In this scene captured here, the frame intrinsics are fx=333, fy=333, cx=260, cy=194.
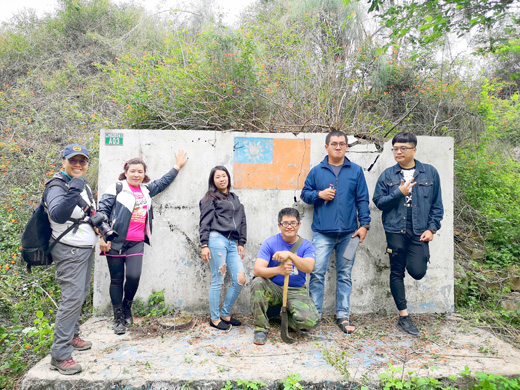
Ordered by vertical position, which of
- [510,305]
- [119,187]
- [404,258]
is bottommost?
[510,305]

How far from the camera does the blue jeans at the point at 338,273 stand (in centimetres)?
376

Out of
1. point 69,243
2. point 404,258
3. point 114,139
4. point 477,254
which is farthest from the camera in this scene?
point 477,254

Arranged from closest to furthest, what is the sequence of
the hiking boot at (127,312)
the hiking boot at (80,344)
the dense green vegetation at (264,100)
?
the hiking boot at (80,344), the hiking boot at (127,312), the dense green vegetation at (264,100)

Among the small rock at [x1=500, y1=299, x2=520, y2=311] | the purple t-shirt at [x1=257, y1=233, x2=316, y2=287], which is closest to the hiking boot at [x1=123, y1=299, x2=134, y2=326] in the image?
the purple t-shirt at [x1=257, y1=233, x2=316, y2=287]

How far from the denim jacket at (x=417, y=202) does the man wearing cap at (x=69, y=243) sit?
301 cm

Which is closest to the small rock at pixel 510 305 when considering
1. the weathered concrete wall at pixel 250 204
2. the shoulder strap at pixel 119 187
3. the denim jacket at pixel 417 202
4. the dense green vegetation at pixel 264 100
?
the dense green vegetation at pixel 264 100

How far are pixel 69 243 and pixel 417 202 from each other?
3.46 metres

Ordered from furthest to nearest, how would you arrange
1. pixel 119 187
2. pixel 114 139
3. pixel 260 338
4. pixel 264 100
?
pixel 264 100 < pixel 114 139 < pixel 119 187 < pixel 260 338

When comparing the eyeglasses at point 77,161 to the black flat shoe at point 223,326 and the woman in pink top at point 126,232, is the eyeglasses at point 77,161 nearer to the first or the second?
the woman in pink top at point 126,232

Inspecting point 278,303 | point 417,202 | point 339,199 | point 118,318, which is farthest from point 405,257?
point 118,318

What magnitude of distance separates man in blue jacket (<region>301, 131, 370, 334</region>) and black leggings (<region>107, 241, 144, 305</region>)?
1939mm

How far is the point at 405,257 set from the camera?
12.0 ft

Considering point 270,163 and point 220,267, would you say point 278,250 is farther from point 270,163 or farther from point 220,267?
point 270,163

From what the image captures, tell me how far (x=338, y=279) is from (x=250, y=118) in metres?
2.64
